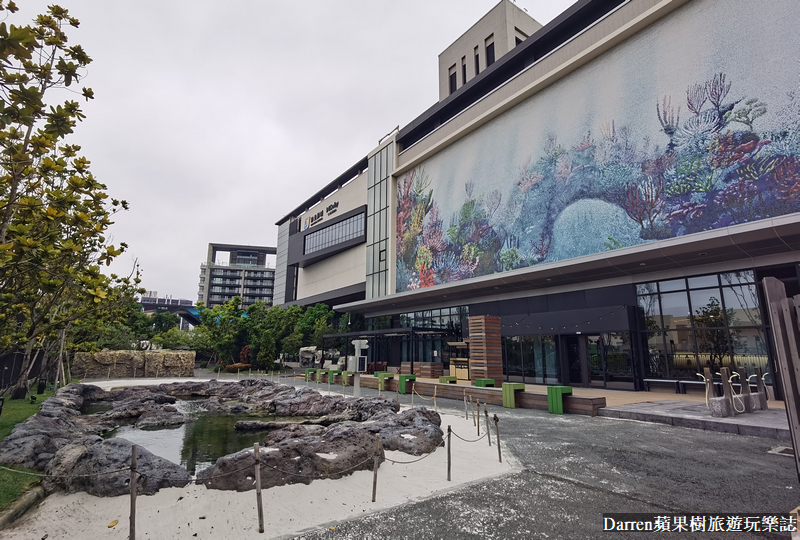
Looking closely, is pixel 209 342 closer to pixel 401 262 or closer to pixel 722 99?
pixel 401 262

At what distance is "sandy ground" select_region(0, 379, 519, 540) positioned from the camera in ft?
19.4

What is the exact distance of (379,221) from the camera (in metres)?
49.2

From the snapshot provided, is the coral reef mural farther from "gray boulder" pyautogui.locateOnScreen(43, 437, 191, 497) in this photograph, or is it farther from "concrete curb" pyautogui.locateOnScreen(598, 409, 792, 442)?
"gray boulder" pyautogui.locateOnScreen(43, 437, 191, 497)

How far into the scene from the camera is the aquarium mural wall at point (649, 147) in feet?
62.1

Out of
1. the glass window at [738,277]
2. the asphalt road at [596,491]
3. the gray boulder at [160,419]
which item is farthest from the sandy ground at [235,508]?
the glass window at [738,277]

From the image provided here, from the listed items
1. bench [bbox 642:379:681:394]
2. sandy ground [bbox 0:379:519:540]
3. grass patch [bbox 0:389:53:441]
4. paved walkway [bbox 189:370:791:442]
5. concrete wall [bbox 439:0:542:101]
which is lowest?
sandy ground [bbox 0:379:519:540]

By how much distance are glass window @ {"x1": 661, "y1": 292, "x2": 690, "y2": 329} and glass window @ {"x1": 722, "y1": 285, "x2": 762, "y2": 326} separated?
179 centimetres

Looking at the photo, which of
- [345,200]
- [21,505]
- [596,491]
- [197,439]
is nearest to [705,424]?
[596,491]

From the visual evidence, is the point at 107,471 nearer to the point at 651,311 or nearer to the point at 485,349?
the point at 485,349

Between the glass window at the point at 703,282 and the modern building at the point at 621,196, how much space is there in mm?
54

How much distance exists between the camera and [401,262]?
44406 millimetres

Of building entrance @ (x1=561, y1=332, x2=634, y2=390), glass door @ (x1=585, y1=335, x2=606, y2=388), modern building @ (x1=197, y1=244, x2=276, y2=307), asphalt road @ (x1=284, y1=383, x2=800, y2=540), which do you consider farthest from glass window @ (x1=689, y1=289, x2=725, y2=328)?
modern building @ (x1=197, y1=244, x2=276, y2=307)

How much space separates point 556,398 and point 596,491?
31.5 feet

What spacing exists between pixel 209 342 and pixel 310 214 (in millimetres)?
29501
